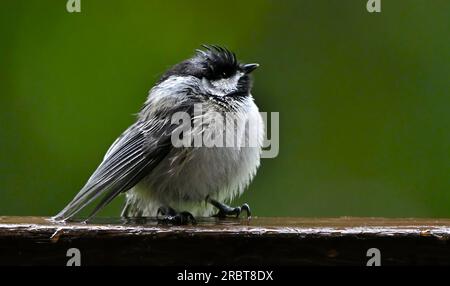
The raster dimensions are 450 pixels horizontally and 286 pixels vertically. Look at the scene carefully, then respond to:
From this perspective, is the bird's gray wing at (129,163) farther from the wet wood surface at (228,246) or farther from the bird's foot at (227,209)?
the wet wood surface at (228,246)

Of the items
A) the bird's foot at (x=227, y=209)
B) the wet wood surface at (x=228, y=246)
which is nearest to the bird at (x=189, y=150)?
the bird's foot at (x=227, y=209)

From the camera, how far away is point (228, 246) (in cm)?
170

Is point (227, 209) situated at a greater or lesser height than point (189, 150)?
lesser

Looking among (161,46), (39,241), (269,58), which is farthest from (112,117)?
(39,241)

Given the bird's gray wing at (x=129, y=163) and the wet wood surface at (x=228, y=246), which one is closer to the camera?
the wet wood surface at (x=228, y=246)

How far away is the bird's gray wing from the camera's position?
8.27ft

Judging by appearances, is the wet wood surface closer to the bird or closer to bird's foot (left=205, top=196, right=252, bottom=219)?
the bird

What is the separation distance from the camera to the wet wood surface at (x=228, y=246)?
5.49 ft

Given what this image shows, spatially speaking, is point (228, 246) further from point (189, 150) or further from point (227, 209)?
point (227, 209)

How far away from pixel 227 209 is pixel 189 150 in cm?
34

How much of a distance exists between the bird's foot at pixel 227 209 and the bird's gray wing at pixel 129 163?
33 centimetres

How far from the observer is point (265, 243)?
170cm

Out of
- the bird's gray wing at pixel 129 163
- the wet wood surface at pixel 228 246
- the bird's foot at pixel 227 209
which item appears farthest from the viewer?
the bird's foot at pixel 227 209

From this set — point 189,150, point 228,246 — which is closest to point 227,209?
point 189,150
